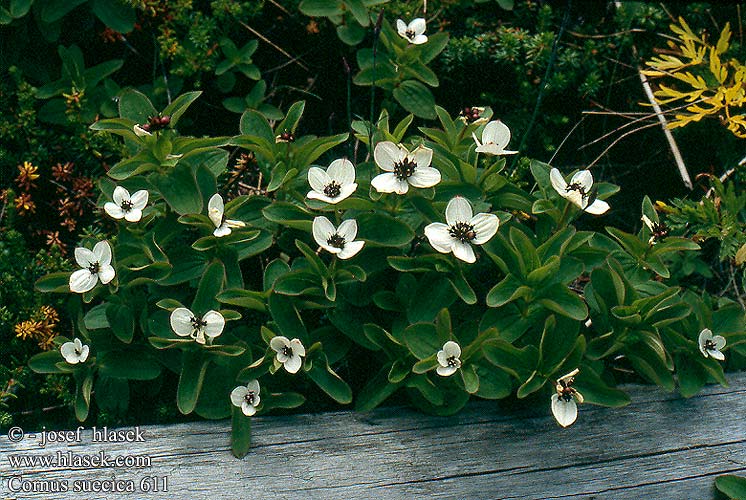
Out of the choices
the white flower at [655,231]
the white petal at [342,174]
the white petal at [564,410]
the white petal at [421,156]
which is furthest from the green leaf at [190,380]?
the white flower at [655,231]

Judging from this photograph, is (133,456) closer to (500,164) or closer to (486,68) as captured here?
(500,164)

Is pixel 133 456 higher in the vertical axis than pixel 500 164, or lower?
lower

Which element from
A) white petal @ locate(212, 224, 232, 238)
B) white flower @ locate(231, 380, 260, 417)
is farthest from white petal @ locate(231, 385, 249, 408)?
white petal @ locate(212, 224, 232, 238)

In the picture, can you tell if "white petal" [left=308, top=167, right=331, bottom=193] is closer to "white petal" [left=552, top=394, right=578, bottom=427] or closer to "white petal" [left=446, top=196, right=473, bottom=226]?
"white petal" [left=446, top=196, right=473, bottom=226]

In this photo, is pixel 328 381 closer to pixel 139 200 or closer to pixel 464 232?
pixel 464 232

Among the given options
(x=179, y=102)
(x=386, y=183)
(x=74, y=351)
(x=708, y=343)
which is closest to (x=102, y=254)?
(x=74, y=351)

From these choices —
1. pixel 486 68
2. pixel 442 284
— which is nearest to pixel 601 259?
pixel 442 284
